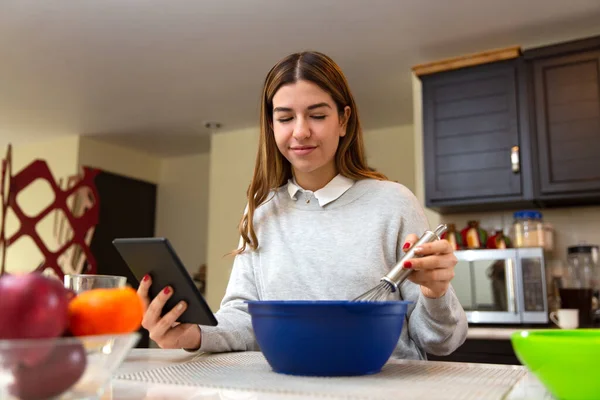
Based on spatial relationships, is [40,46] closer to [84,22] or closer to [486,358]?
[84,22]

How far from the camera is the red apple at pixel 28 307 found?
42cm

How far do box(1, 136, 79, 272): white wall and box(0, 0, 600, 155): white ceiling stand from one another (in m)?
0.63

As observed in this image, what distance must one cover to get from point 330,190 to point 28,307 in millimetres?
754

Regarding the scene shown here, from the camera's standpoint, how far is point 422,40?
8.84 ft

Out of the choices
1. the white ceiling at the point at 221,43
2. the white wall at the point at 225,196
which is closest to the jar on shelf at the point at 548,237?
the white ceiling at the point at 221,43

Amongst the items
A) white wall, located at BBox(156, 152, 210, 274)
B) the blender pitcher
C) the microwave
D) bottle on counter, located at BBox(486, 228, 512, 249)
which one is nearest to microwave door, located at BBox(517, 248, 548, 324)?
the microwave

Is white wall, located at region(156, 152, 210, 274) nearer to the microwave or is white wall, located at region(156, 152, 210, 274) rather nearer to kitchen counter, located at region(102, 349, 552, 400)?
the microwave

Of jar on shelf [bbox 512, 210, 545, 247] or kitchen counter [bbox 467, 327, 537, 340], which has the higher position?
jar on shelf [bbox 512, 210, 545, 247]

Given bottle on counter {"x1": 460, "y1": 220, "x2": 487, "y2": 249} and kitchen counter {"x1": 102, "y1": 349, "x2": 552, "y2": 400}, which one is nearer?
kitchen counter {"x1": 102, "y1": 349, "x2": 552, "y2": 400}

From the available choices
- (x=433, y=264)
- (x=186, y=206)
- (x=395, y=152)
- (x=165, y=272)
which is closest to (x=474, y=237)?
(x=395, y=152)

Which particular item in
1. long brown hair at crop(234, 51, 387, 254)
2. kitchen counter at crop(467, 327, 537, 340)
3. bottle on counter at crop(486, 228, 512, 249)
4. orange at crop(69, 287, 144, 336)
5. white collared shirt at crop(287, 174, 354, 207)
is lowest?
kitchen counter at crop(467, 327, 537, 340)

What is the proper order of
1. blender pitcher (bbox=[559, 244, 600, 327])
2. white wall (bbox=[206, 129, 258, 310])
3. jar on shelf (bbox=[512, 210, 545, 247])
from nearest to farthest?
1. blender pitcher (bbox=[559, 244, 600, 327])
2. jar on shelf (bbox=[512, 210, 545, 247])
3. white wall (bbox=[206, 129, 258, 310])

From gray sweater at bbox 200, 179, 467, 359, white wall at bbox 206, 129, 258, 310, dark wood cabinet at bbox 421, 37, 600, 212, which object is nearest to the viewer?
gray sweater at bbox 200, 179, 467, 359

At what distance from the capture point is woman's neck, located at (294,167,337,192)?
3.76 ft
